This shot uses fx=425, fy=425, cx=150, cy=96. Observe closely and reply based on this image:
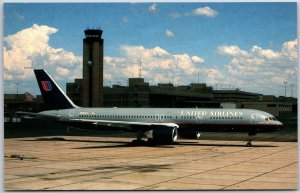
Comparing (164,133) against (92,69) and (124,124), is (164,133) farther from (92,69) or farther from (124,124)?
(92,69)

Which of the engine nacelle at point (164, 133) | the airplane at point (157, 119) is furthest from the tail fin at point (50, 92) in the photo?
the engine nacelle at point (164, 133)

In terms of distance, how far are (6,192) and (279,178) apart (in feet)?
43.8

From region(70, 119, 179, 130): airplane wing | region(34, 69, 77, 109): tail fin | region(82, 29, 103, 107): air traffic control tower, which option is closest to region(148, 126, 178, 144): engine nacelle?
region(70, 119, 179, 130): airplane wing

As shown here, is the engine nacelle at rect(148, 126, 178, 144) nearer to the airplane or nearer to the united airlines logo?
the airplane

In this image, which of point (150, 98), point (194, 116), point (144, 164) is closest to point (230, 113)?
point (194, 116)

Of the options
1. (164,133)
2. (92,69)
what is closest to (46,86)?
(164,133)

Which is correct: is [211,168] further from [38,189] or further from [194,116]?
[194,116]

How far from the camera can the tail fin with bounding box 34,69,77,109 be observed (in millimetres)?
47375

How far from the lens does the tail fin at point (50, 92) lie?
47.4 metres

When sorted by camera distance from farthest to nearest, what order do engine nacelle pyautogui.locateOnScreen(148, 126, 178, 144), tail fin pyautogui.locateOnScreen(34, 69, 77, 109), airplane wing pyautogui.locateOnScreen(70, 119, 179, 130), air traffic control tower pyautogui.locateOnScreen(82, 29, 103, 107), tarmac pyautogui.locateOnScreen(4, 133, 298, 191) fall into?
air traffic control tower pyautogui.locateOnScreen(82, 29, 103, 107) < tail fin pyautogui.locateOnScreen(34, 69, 77, 109) < airplane wing pyautogui.locateOnScreen(70, 119, 179, 130) < engine nacelle pyautogui.locateOnScreen(148, 126, 178, 144) < tarmac pyautogui.locateOnScreen(4, 133, 298, 191)

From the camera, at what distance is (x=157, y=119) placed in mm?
44469

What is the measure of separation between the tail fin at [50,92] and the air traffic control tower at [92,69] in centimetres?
8236

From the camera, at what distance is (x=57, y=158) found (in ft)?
100.0

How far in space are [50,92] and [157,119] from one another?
502 inches
